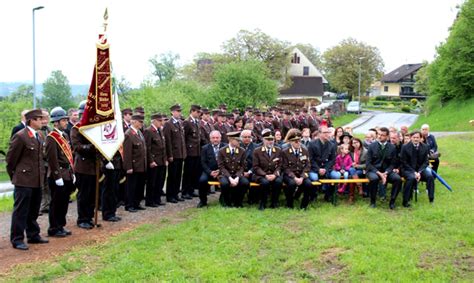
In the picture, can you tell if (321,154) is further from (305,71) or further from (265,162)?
(305,71)

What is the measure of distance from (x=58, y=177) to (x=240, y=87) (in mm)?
27074

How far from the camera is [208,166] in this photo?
32.8 ft

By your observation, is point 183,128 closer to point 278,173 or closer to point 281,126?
point 278,173

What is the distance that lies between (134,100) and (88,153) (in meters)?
21.4

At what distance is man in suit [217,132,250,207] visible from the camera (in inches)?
374

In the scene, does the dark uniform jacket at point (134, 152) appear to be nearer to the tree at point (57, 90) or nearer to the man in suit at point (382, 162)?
the man in suit at point (382, 162)

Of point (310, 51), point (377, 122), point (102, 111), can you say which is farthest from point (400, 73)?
point (102, 111)

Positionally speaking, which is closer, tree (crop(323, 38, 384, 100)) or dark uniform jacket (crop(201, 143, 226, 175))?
dark uniform jacket (crop(201, 143, 226, 175))

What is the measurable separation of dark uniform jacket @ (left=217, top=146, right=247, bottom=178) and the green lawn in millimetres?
24922

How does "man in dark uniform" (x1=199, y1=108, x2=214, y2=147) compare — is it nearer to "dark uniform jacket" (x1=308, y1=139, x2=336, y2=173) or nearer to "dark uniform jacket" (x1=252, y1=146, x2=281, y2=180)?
"dark uniform jacket" (x1=252, y1=146, x2=281, y2=180)

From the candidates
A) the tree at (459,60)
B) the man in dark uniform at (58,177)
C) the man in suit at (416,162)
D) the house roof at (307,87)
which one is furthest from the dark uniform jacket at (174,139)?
the house roof at (307,87)

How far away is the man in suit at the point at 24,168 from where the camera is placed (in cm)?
683

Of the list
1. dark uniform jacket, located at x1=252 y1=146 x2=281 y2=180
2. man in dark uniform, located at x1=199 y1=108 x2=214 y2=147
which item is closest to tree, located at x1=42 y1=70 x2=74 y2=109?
man in dark uniform, located at x1=199 y1=108 x2=214 y2=147

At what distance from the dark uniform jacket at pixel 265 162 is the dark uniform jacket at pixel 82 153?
302 centimetres
